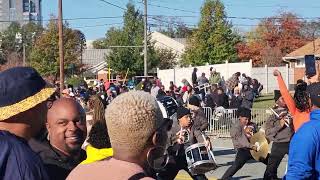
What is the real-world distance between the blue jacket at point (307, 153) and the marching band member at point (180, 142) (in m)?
4.99

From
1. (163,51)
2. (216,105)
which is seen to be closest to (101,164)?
(216,105)

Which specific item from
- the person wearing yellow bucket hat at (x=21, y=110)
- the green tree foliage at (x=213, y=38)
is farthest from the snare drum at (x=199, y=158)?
the green tree foliage at (x=213, y=38)

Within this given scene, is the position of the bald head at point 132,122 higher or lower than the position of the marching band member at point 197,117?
higher

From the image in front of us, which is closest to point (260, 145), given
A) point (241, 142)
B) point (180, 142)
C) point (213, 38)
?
point (241, 142)

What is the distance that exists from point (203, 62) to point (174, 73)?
15.3m

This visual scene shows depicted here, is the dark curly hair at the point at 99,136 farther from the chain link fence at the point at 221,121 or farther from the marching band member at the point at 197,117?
the chain link fence at the point at 221,121

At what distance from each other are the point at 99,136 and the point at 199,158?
210 inches

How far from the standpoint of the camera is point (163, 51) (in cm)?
7700

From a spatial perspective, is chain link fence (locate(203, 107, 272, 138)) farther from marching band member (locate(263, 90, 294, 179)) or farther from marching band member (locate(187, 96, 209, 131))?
marching band member (locate(263, 90, 294, 179))

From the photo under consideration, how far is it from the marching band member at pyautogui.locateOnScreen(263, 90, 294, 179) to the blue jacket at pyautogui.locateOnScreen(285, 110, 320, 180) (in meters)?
6.59

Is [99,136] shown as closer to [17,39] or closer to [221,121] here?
[221,121]

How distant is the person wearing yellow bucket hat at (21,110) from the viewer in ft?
9.46

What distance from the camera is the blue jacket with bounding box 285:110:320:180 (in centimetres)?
427

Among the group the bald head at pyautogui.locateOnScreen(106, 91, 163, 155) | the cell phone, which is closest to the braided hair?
the bald head at pyautogui.locateOnScreen(106, 91, 163, 155)
